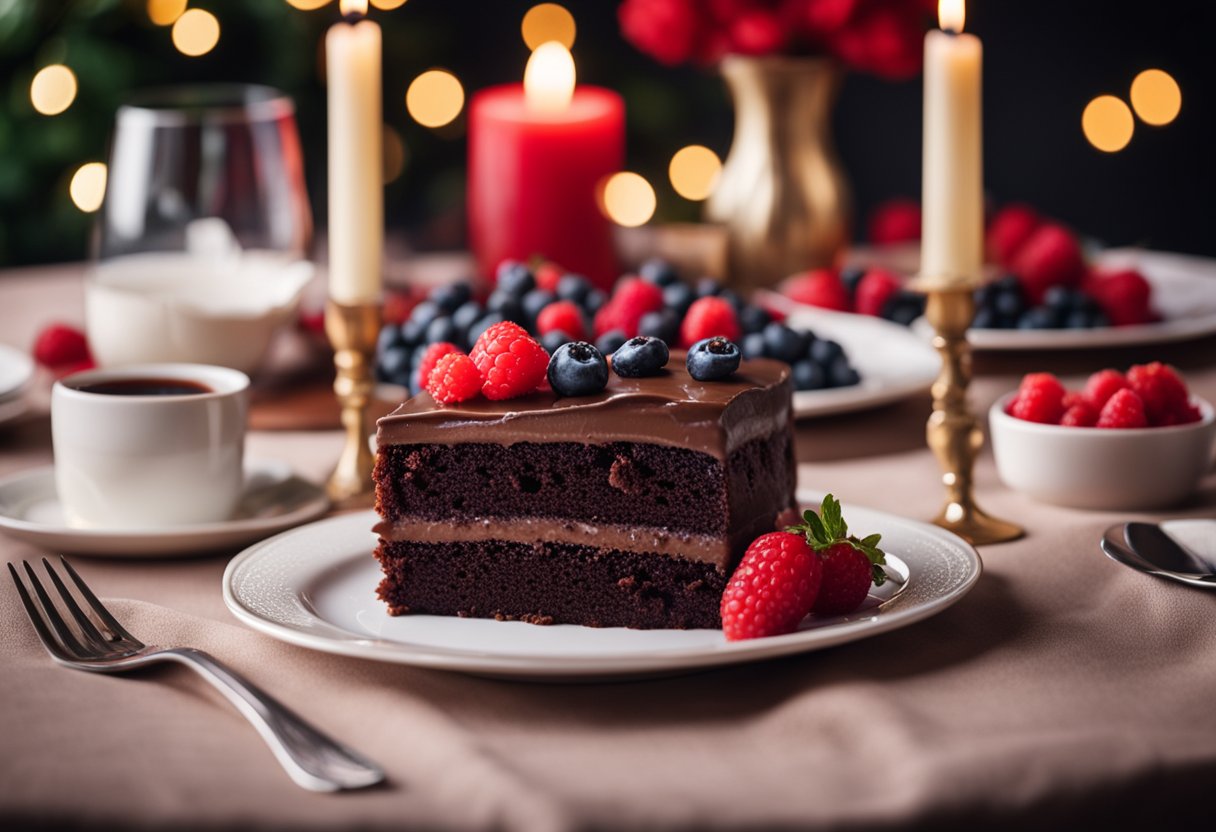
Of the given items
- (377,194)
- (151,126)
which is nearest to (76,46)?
(151,126)

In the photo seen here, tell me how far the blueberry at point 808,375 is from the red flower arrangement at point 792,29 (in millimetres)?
1010

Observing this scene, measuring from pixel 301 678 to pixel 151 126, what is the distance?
4.74 feet

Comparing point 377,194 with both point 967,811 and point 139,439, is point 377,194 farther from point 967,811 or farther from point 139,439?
point 967,811

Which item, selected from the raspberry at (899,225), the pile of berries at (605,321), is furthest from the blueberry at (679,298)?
the raspberry at (899,225)

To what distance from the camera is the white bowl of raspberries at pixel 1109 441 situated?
2.05 metres

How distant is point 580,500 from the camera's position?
1.78m

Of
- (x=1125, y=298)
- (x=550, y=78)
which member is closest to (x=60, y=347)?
(x=550, y=78)

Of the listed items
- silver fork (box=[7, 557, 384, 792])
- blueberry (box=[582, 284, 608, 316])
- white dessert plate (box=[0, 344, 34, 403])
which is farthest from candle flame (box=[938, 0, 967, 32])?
white dessert plate (box=[0, 344, 34, 403])

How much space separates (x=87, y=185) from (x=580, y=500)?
377 cm

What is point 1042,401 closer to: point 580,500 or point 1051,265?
point 580,500

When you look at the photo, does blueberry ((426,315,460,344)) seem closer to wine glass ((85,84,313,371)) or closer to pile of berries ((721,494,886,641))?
wine glass ((85,84,313,371))

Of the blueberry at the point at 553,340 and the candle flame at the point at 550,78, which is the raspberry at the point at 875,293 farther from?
the blueberry at the point at 553,340

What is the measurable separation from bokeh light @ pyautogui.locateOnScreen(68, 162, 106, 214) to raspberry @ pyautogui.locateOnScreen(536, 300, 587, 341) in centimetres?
292

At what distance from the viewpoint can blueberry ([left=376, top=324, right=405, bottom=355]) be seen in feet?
8.80
